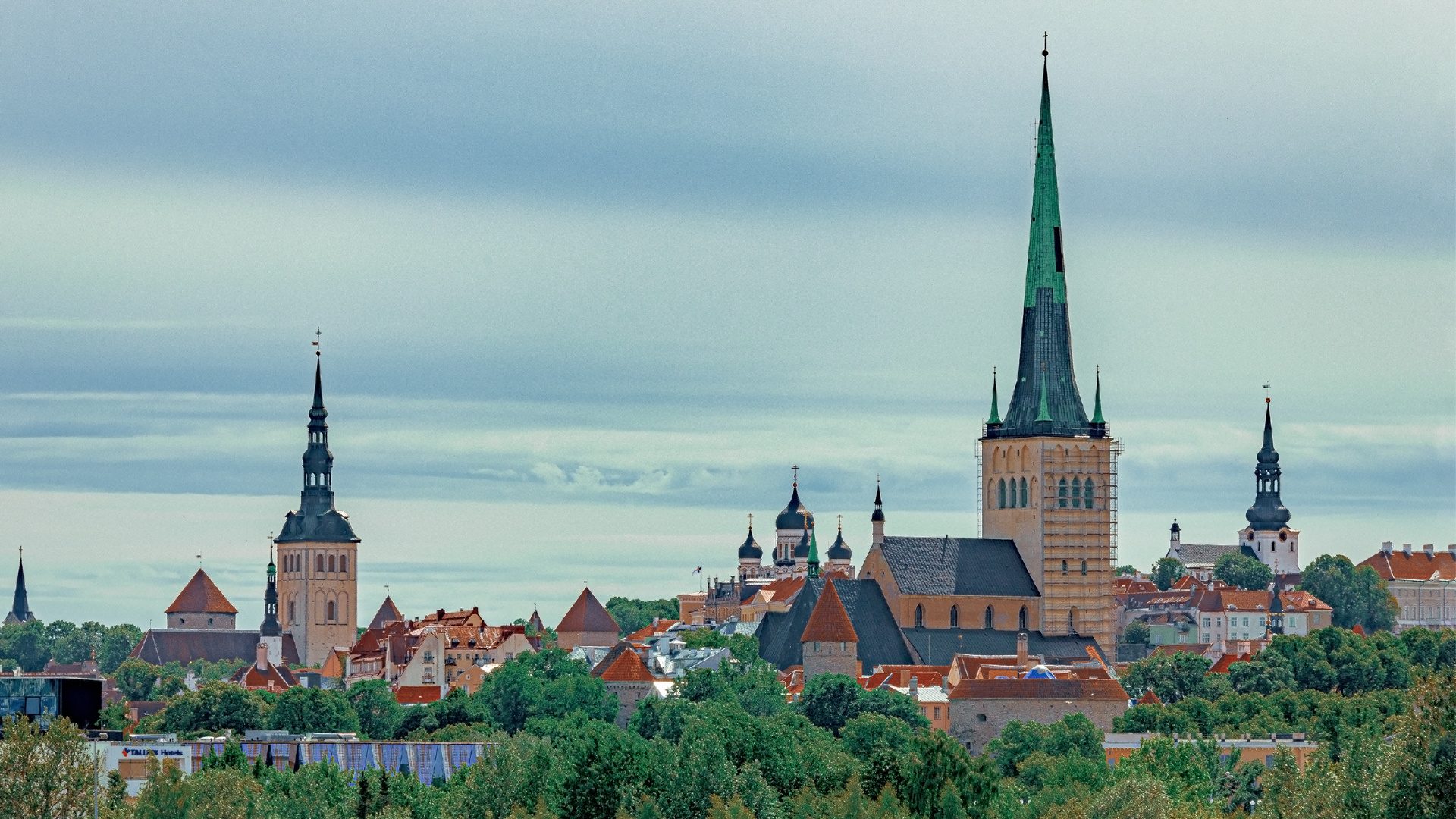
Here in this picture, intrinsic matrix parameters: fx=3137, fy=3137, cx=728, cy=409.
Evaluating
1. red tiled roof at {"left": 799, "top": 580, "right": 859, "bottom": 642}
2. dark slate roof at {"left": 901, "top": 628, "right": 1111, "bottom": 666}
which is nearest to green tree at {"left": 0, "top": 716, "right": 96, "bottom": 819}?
red tiled roof at {"left": 799, "top": 580, "right": 859, "bottom": 642}

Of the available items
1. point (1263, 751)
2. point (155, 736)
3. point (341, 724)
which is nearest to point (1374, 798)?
point (1263, 751)

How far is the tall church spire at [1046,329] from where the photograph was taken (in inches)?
7244

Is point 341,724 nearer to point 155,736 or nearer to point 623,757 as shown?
point 155,736

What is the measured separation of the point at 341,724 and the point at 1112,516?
4780cm

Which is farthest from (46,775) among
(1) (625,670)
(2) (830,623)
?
(1) (625,670)

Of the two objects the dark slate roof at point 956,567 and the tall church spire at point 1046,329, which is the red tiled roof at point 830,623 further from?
the tall church spire at point 1046,329

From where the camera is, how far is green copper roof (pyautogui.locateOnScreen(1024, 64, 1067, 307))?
18388 centimetres

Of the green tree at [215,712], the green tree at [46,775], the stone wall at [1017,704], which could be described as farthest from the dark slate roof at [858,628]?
the green tree at [46,775]

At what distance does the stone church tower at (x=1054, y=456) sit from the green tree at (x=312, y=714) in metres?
40.9

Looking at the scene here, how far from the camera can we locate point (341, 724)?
575 feet

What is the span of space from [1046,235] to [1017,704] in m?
34.8

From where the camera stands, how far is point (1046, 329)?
184000mm

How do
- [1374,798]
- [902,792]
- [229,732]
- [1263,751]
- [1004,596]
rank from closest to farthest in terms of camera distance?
[1374,798], [902,792], [1263,751], [229,732], [1004,596]

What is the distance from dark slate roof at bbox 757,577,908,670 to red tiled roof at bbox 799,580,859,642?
1376mm
